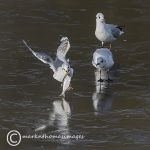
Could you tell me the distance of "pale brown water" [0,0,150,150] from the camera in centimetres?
978

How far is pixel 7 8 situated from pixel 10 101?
642 cm

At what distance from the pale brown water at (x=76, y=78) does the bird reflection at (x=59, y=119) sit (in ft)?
0.05

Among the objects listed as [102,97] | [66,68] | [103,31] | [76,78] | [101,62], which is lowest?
[102,97]

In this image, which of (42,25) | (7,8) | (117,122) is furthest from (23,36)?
(117,122)

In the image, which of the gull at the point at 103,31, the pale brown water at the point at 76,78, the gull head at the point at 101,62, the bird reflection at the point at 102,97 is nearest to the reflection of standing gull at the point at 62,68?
the pale brown water at the point at 76,78


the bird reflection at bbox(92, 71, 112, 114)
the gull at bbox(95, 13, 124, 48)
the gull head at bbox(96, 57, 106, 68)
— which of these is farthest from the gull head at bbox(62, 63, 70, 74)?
the gull at bbox(95, 13, 124, 48)

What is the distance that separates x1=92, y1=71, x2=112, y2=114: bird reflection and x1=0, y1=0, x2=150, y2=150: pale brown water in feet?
0.06

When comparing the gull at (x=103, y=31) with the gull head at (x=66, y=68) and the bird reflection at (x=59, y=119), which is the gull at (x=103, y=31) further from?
the bird reflection at (x=59, y=119)

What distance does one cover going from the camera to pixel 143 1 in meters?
18.1

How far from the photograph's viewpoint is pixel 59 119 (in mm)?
10312

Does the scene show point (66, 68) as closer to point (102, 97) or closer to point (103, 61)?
point (102, 97)

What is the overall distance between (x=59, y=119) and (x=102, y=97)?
1302mm

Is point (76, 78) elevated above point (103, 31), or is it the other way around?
point (103, 31)

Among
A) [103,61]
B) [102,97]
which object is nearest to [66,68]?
[102,97]
